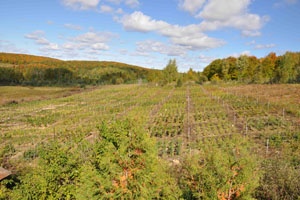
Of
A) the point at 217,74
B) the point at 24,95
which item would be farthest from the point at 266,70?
the point at 24,95

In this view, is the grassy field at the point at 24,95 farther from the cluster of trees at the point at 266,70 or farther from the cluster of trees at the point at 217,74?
the cluster of trees at the point at 266,70

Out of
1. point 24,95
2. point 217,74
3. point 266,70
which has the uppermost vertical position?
point 266,70

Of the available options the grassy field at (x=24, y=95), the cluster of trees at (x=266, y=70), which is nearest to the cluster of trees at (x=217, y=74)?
the cluster of trees at (x=266, y=70)

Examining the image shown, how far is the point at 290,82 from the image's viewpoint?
207 ft

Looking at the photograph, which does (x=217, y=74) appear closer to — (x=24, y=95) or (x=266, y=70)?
(x=266, y=70)

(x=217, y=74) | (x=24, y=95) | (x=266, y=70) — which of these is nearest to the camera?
(x=24, y=95)

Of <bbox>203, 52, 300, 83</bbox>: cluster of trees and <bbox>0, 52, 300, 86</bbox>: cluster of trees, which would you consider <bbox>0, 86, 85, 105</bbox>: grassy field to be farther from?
<bbox>203, 52, 300, 83</bbox>: cluster of trees

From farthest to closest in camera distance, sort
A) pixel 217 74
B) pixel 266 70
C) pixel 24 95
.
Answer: pixel 217 74 < pixel 266 70 < pixel 24 95

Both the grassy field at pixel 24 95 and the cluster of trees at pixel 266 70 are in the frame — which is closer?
the grassy field at pixel 24 95

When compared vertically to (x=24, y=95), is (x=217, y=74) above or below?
above

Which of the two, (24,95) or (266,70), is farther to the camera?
(266,70)

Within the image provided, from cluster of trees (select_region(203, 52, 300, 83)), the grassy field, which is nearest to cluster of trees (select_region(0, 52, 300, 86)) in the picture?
cluster of trees (select_region(203, 52, 300, 83))

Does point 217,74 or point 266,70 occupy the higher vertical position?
point 266,70

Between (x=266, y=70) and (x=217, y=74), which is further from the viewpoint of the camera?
(x=217, y=74)
